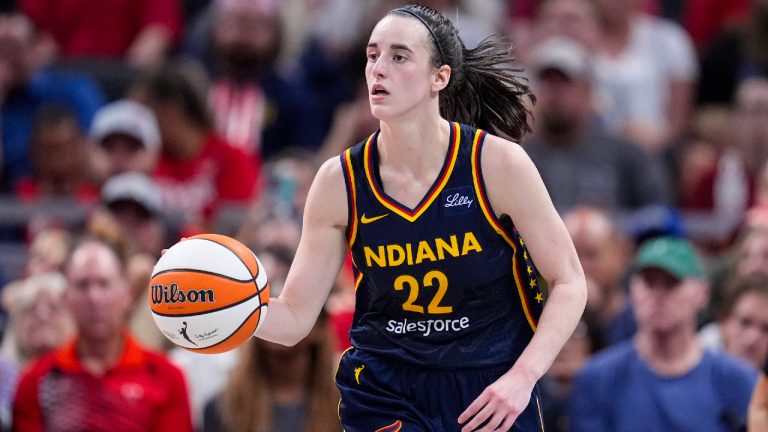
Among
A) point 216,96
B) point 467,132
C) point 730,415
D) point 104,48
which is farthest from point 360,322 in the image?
point 104,48

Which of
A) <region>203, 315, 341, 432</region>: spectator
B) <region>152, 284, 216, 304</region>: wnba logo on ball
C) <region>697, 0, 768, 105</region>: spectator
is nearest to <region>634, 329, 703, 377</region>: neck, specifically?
<region>203, 315, 341, 432</region>: spectator

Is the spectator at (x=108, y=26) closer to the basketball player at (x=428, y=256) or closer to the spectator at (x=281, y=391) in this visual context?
the spectator at (x=281, y=391)

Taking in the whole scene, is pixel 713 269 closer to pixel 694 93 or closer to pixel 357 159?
pixel 694 93

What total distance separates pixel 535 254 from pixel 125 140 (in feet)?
17.5

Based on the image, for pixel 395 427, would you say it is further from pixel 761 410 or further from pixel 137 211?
pixel 137 211

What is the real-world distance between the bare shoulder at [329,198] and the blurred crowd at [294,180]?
244cm

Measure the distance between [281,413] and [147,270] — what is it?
154cm

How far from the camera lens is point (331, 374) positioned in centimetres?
764

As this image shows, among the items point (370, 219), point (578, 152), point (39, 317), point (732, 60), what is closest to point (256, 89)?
point (578, 152)

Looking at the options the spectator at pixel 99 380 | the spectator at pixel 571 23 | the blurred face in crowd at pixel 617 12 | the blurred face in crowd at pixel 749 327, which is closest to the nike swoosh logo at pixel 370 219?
the spectator at pixel 99 380

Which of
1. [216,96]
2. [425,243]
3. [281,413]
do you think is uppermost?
[425,243]

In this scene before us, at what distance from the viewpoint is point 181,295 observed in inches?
198

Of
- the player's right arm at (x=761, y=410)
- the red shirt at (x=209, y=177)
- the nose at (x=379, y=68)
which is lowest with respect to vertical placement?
the red shirt at (x=209, y=177)

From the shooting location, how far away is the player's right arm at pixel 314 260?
5.27 m
